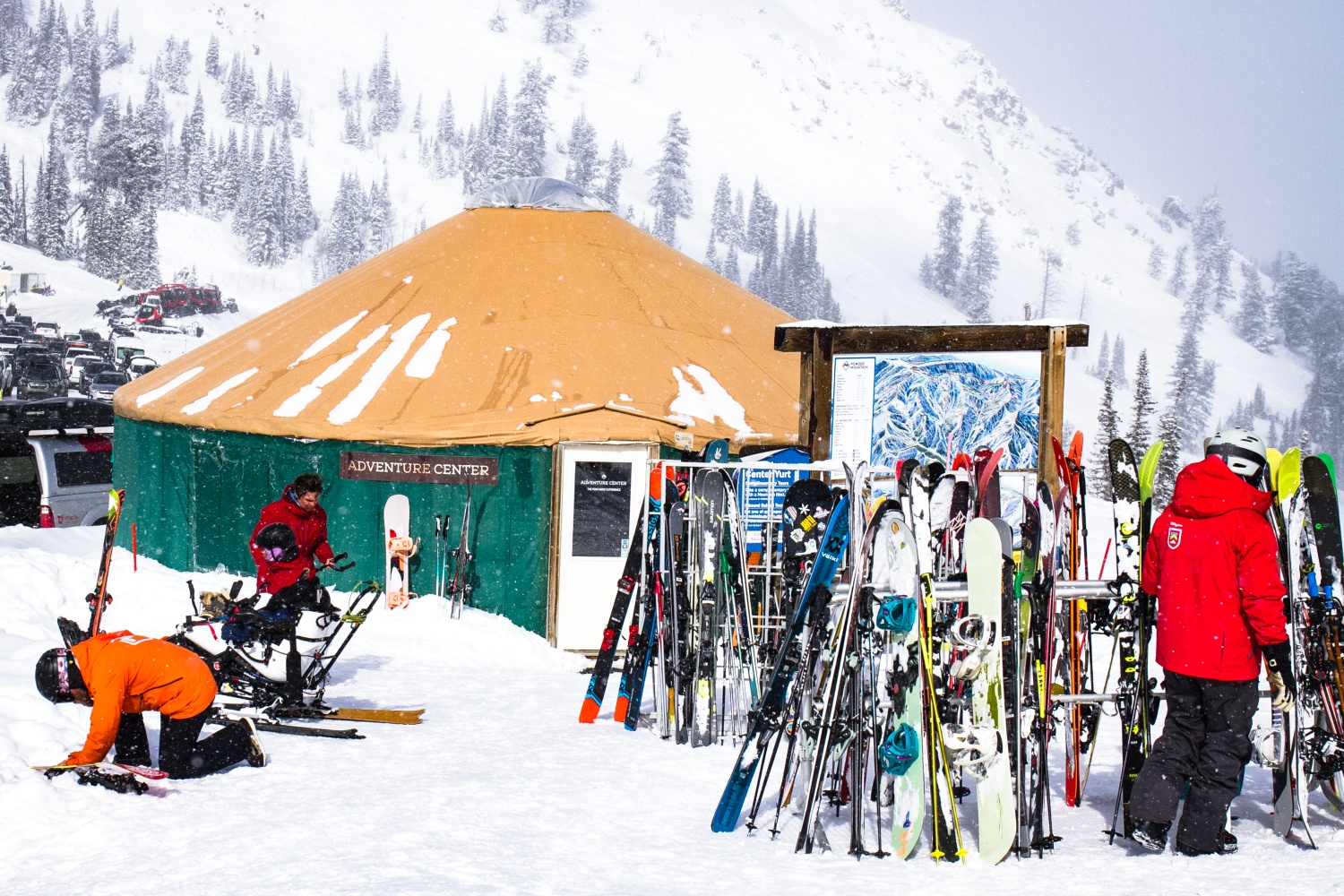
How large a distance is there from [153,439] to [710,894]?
406 inches

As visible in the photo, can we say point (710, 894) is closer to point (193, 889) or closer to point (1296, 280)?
point (193, 889)

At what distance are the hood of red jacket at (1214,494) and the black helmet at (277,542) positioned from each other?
4964mm

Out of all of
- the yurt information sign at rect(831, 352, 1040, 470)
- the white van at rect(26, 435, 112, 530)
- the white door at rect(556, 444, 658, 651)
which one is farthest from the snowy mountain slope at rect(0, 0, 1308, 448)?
the yurt information sign at rect(831, 352, 1040, 470)

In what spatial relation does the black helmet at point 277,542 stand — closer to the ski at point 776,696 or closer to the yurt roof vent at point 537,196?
the ski at point 776,696

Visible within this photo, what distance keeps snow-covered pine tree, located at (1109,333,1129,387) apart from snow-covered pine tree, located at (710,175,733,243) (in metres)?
42.3

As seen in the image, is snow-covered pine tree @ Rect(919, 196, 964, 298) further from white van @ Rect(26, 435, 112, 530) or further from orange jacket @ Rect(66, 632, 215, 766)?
orange jacket @ Rect(66, 632, 215, 766)

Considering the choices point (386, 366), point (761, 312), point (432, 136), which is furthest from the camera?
point (432, 136)

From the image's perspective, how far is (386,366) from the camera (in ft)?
39.6

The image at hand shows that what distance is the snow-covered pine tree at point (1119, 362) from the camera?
12256 centimetres

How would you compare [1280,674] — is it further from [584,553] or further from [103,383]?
[103,383]

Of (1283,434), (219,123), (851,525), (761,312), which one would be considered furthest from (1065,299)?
(851,525)

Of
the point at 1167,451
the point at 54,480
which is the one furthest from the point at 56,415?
the point at 1167,451

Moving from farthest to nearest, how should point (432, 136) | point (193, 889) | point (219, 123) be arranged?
1. point (432, 136)
2. point (219, 123)
3. point (193, 889)

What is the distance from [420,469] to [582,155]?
396 ft
